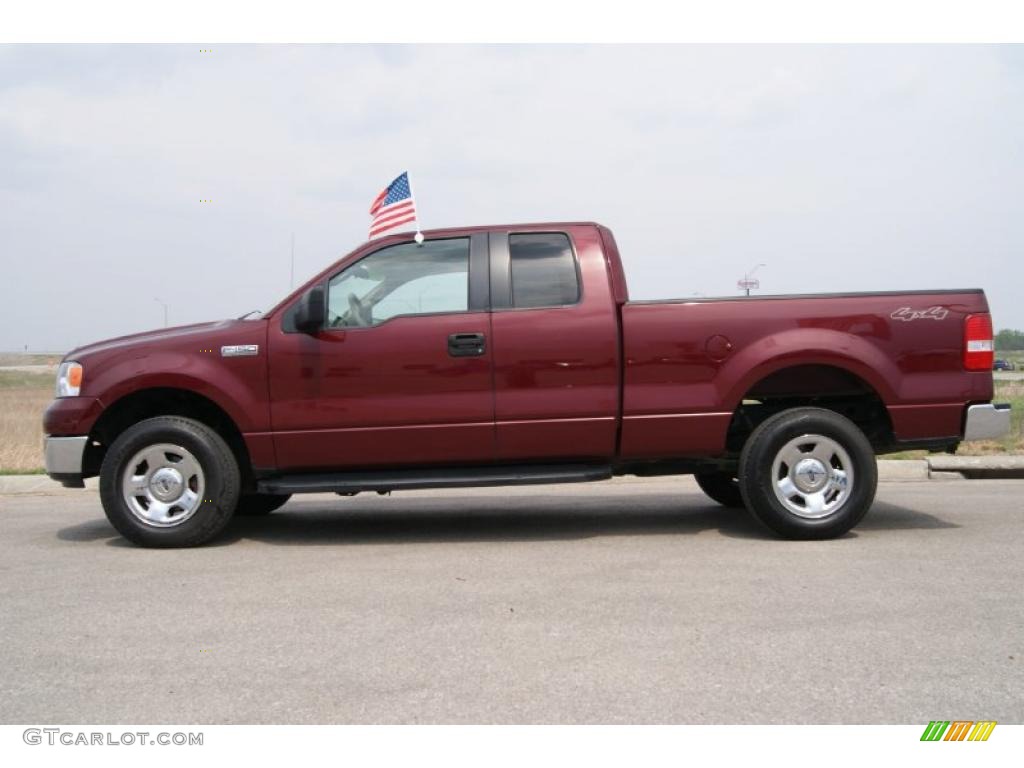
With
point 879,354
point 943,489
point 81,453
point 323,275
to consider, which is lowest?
point 943,489

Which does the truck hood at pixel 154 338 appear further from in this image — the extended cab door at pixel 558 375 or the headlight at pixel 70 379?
the extended cab door at pixel 558 375

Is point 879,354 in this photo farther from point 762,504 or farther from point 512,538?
point 512,538

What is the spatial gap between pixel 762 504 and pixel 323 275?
3131 millimetres

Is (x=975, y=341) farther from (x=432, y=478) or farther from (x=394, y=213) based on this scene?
(x=394, y=213)

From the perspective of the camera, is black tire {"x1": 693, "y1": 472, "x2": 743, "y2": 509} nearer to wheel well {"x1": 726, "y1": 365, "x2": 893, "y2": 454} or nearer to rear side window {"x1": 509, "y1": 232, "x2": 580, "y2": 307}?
wheel well {"x1": 726, "y1": 365, "x2": 893, "y2": 454}

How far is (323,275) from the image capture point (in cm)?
637

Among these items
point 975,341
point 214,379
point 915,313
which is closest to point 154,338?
point 214,379

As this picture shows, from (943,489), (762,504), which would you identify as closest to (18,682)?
(762,504)

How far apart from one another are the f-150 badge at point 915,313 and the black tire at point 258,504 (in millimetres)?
4539

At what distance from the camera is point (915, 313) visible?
6.12 m

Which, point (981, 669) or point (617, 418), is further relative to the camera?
point (617, 418)

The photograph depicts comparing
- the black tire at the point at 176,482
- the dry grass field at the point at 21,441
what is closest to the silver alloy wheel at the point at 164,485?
the black tire at the point at 176,482

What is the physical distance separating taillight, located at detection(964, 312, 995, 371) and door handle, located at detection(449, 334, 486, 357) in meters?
3.01

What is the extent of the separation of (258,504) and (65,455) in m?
1.68
